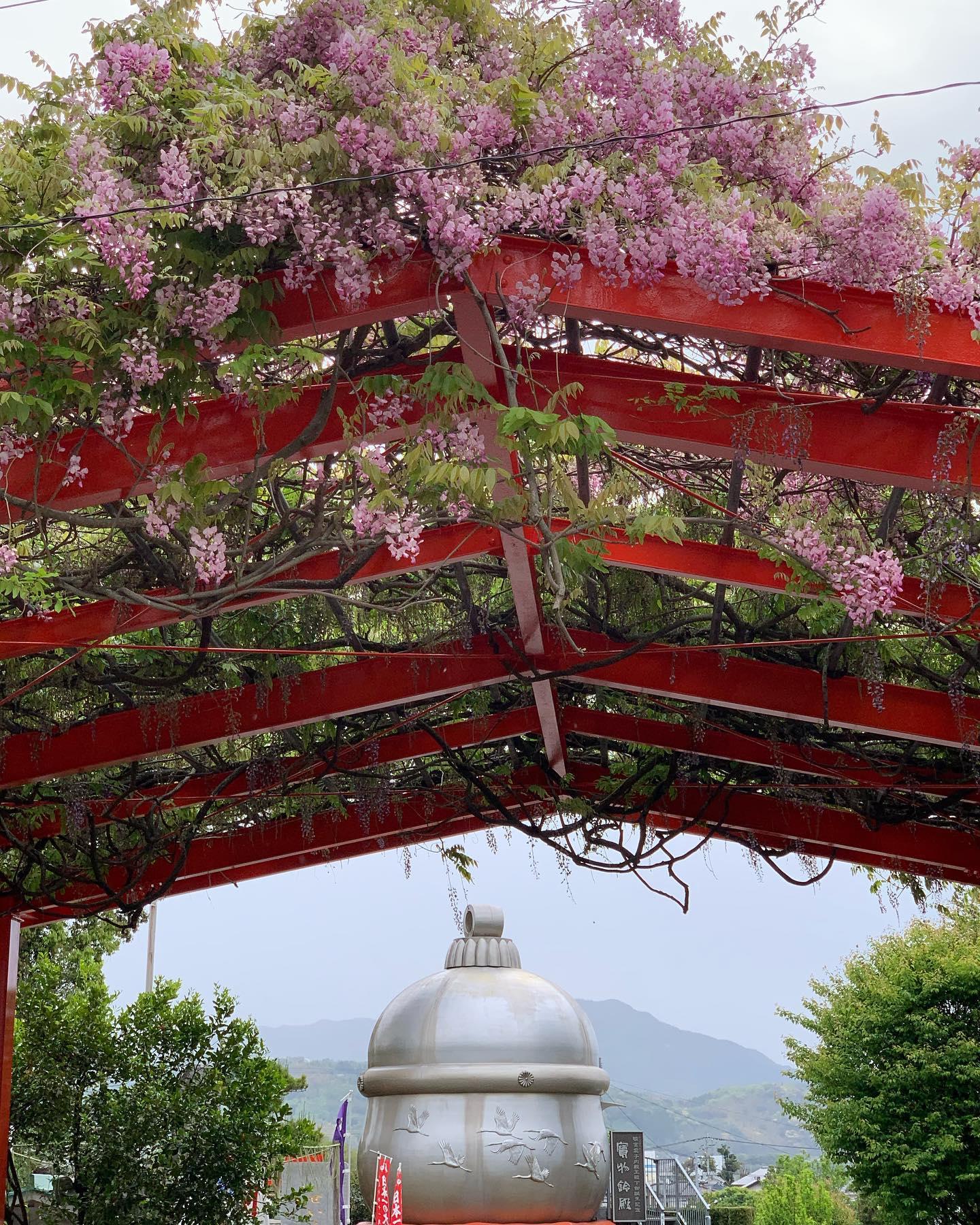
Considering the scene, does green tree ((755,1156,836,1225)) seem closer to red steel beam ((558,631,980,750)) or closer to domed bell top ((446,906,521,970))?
domed bell top ((446,906,521,970))

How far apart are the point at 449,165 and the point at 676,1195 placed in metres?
19.1

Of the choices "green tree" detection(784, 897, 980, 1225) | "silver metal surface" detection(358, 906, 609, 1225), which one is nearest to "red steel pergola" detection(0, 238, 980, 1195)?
"silver metal surface" detection(358, 906, 609, 1225)

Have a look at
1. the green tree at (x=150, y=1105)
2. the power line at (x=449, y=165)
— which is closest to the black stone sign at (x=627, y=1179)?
the green tree at (x=150, y=1105)

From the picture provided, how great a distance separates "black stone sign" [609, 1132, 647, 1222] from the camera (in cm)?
1214

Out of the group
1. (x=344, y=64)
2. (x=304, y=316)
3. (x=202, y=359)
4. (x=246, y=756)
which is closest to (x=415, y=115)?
(x=344, y=64)

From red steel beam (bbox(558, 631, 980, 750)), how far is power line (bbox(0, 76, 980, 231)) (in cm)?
357

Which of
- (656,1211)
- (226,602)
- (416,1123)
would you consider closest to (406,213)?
(226,602)

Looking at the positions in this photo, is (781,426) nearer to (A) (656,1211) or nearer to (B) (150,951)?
(A) (656,1211)

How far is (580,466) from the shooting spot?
5.01 metres

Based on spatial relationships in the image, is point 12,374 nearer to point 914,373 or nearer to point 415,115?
point 415,115

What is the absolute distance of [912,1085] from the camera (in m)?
14.5

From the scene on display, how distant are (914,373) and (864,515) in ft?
3.53

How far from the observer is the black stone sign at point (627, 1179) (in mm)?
12141

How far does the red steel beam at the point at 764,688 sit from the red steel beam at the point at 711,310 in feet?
10.8
